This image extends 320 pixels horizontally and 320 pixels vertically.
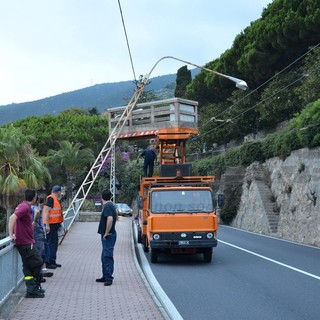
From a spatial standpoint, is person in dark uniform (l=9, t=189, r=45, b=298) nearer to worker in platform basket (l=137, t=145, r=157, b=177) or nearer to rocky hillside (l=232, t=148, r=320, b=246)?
worker in platform basket (l=137, t=145, r=157, b=177)

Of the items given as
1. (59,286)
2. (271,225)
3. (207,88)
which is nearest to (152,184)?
(59,286)

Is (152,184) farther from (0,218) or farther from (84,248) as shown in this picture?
(0,218)

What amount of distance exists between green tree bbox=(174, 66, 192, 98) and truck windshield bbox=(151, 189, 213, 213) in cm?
4780

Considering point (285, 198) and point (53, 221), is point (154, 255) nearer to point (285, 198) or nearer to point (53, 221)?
point (53, 221)

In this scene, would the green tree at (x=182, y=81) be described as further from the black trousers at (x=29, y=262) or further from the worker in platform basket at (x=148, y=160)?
the black trousers at (x=29, y=262)

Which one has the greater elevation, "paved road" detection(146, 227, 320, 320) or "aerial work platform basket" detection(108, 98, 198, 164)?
"aerial work platform basket" detection(108, 98, 198, 164)

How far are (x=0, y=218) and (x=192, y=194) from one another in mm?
27671

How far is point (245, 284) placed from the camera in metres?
11.9

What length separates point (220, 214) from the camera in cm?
3875

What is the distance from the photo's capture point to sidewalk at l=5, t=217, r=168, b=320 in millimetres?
8047

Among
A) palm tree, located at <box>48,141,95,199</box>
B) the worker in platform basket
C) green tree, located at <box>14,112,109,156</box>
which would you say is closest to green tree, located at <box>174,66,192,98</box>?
green tree, located at <box>14,112,109,156</box>

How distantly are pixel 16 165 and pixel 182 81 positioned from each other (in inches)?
1594

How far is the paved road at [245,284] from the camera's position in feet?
29.8

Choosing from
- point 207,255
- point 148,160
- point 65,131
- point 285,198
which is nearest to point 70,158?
point 65,131
